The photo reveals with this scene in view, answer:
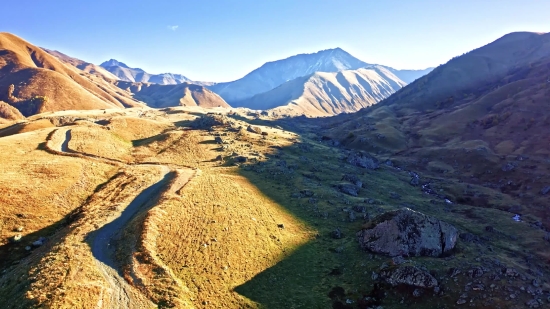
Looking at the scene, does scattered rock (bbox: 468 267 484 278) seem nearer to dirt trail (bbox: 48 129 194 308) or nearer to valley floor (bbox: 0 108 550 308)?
valley floor (bbox: 0 108 550 308)

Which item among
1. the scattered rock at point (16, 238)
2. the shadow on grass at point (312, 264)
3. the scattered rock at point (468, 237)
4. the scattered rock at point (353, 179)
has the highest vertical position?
the scattered rock at point (16, 238)

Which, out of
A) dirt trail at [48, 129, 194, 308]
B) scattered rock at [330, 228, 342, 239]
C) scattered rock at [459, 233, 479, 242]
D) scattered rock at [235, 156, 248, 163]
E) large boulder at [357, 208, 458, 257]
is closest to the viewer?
dirt trail at [48, 129, 194, 308]

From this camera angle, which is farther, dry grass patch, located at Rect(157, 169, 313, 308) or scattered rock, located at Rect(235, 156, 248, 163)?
scattered rock, located at Rect(235, 156, 248, 163)

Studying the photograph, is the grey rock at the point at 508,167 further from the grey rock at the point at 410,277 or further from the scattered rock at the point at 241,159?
the grey rock at the point at 410,277

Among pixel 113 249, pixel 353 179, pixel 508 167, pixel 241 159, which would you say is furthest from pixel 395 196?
pixel 113 249

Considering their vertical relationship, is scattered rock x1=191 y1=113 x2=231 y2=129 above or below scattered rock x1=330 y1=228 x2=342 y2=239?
above

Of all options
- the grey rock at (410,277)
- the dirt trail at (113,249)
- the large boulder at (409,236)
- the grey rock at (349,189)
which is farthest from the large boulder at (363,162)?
the grey rock at (410,277)

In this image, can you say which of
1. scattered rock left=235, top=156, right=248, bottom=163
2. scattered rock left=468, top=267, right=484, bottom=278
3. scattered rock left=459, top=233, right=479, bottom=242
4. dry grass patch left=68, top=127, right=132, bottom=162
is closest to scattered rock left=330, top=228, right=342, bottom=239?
scattered rock left=468, top=267, right=484, bottom=278

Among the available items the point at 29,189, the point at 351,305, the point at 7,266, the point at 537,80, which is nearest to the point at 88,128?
the point at 29,189
